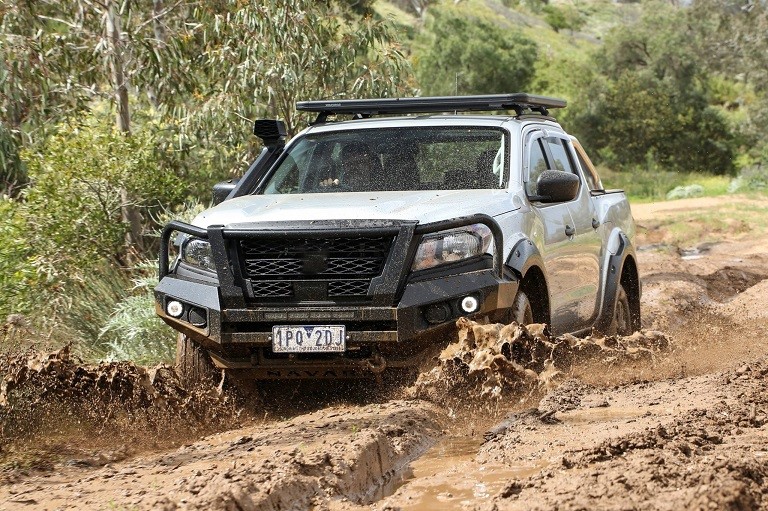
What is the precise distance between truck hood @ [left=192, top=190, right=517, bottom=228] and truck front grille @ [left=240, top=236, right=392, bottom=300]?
0.15 metres

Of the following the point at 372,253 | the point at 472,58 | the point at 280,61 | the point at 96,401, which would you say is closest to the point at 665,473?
the point at 372,253

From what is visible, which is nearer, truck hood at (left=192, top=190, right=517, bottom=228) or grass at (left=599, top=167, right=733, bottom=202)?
truck hood at (left=192, top=190, right=517, bottom=228)

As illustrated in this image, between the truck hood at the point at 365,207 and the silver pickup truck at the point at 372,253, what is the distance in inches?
0.5

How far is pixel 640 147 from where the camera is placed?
2292 inches

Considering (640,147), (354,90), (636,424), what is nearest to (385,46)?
(354,90)

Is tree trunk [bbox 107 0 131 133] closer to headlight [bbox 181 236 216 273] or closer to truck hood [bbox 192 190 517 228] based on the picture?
truck hood [bbox 192 190 517 228]

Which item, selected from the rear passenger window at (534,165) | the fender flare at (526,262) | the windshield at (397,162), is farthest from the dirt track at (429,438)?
the windshield at (397,162)

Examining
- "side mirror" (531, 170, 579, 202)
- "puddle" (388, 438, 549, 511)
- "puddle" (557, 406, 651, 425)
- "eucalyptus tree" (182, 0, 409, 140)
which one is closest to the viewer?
"puddle" (388, 438, 549, 511)

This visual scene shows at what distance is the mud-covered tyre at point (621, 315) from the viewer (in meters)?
9.36

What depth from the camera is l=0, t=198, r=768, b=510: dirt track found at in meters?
4.52

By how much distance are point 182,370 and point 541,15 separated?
11698 cm

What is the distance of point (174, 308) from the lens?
6.85 m

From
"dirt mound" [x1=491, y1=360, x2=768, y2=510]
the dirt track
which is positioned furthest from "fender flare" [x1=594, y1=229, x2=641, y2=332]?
"dirt mound" [x1=491, y1=360, x2=768, y2=510]

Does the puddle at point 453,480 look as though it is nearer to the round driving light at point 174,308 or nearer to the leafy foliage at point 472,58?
the round driving light at point 174,308
